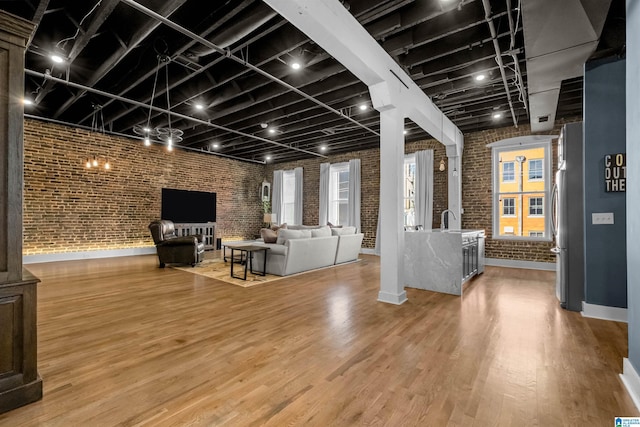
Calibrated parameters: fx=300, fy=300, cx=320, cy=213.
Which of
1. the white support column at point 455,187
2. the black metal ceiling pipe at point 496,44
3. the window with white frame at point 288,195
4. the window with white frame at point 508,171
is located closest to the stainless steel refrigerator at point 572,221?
the black metal ceiling pipe at point 496,44

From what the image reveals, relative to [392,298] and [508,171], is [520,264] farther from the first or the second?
[392,298]

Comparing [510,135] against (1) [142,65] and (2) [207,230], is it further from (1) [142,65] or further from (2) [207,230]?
(2) [207,230]

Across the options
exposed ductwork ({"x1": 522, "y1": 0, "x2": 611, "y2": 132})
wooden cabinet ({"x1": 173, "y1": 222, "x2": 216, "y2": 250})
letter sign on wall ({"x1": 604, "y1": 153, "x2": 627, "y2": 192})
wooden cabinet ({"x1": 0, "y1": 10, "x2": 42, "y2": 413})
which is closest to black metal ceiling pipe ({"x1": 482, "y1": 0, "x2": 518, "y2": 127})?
exposed ductwork ({"x1": 522, "y1": 0, "x2": 611, "y2": 132})

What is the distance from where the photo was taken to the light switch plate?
3.22 meters

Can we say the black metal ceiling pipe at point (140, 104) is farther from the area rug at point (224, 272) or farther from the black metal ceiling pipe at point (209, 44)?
the area rug at point (224, 272)

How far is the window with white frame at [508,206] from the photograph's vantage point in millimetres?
6648

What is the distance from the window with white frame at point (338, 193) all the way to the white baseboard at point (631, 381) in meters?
7.63

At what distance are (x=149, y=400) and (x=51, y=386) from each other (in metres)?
0.70

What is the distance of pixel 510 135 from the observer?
6.62 metres

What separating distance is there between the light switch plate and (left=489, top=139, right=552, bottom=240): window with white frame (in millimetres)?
3425

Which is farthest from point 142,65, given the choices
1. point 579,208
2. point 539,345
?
point 579,208

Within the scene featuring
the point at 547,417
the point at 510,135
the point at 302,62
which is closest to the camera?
the point at 547,417

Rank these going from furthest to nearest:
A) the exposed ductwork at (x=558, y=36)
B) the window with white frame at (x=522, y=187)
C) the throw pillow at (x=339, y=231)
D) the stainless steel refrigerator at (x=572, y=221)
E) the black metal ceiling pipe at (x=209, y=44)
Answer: the throw pillow at (x=339, y=231) < the window with white frame at (x=522, y=187) < the stainless steel refrigerator at (x=572, y=221) < the black metal ceiling pipe at (x=209, y=44) < the exposed ductwork at (x=558, y=36)

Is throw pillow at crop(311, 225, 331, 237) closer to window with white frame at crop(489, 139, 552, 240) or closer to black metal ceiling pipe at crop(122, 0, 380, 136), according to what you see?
black metal ceiling pipe at crop(122, 0, 380, 136)
